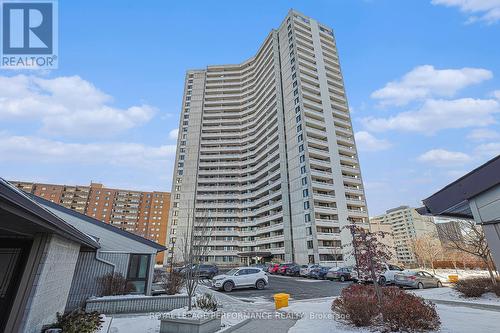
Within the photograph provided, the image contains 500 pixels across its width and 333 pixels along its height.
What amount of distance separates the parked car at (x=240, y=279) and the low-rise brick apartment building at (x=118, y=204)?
9925 centimetres

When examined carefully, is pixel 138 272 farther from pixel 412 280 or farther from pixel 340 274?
pixel 340 274

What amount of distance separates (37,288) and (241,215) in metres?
67.8

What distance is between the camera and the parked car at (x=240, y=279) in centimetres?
1844

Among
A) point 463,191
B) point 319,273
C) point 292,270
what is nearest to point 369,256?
point 463,191

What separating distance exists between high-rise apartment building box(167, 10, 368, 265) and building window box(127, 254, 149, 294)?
30601mm

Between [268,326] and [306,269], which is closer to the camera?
[268,326]

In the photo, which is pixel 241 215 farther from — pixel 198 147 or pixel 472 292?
pixel 472 292

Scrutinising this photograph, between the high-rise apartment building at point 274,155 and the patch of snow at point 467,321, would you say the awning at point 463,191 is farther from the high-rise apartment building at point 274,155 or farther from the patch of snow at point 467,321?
the high-rise apartment building at point 274,155

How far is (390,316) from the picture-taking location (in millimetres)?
7414

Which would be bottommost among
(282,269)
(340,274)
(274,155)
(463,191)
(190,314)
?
(190,314)

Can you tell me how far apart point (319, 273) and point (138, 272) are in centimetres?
2179

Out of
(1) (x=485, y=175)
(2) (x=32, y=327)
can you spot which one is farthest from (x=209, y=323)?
(1) (x=485, y=175)

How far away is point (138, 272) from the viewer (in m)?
14.1

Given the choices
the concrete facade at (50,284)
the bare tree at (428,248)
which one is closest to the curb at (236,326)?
the concrete facade at (50,284)
